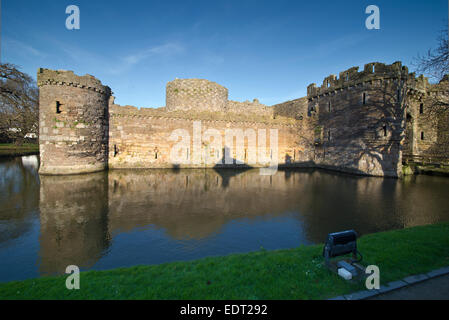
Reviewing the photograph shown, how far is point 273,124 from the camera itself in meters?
24.7

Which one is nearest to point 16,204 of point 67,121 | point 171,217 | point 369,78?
point 171,217

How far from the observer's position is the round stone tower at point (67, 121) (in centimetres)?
1570

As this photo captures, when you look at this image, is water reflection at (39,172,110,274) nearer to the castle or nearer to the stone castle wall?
the castle

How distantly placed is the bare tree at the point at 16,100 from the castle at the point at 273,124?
1045cm

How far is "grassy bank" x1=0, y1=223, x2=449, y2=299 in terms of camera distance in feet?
11.4

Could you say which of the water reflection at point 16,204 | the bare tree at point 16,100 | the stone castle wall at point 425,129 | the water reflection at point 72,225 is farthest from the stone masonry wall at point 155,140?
the stone castle wall at point 425,129

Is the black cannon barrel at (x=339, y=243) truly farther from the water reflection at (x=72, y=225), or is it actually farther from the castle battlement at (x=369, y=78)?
the castle battlement at (x=369, y=78)

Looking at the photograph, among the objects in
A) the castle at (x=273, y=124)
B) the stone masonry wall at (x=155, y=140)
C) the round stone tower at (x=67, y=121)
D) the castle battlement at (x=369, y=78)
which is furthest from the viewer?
the stone masonry wall at (x=155, y=140)

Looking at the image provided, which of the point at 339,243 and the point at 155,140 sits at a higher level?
the point at 155,140

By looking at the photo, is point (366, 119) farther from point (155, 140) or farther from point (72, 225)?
point (72, 225)

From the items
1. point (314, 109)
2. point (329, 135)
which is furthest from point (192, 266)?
point (314, 109)

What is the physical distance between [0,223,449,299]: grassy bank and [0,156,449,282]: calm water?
104 centimetres

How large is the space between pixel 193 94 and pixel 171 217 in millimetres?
19316
